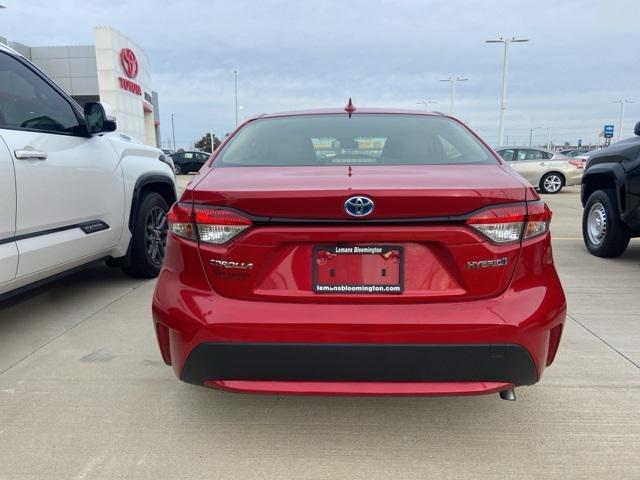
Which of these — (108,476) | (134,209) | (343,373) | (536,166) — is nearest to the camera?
(343,373)

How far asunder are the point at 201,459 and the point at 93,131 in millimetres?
2699

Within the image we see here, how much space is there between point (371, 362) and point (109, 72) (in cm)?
2799

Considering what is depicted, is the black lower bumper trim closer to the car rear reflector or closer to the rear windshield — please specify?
the car rear reflector

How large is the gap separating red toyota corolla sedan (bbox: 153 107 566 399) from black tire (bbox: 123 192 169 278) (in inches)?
108

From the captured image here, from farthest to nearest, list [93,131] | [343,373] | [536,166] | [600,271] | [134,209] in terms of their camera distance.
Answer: [536,166]
[600,271]
[134,209]
[93,131]
[343,373]

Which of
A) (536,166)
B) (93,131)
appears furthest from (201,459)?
(536,166)

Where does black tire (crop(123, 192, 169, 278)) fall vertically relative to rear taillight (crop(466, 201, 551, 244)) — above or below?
below

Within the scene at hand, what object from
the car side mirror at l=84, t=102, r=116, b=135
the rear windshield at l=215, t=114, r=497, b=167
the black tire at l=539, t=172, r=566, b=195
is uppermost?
the car side mirror at l=84, t=102, r=116, b=135

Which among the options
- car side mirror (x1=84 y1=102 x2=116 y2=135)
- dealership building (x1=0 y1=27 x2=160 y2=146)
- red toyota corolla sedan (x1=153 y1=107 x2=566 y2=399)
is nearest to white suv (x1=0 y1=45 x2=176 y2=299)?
car side mirror (x1=84 y1=102 x2=116 y2=135)

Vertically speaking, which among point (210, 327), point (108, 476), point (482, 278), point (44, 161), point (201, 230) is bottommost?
point (108, 476)

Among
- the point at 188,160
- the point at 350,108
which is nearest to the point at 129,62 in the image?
the point at 188,160

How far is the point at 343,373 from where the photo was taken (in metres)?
1.94

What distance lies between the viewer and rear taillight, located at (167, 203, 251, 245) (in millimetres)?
1970

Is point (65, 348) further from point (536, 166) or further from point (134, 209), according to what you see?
point (536, 166)
